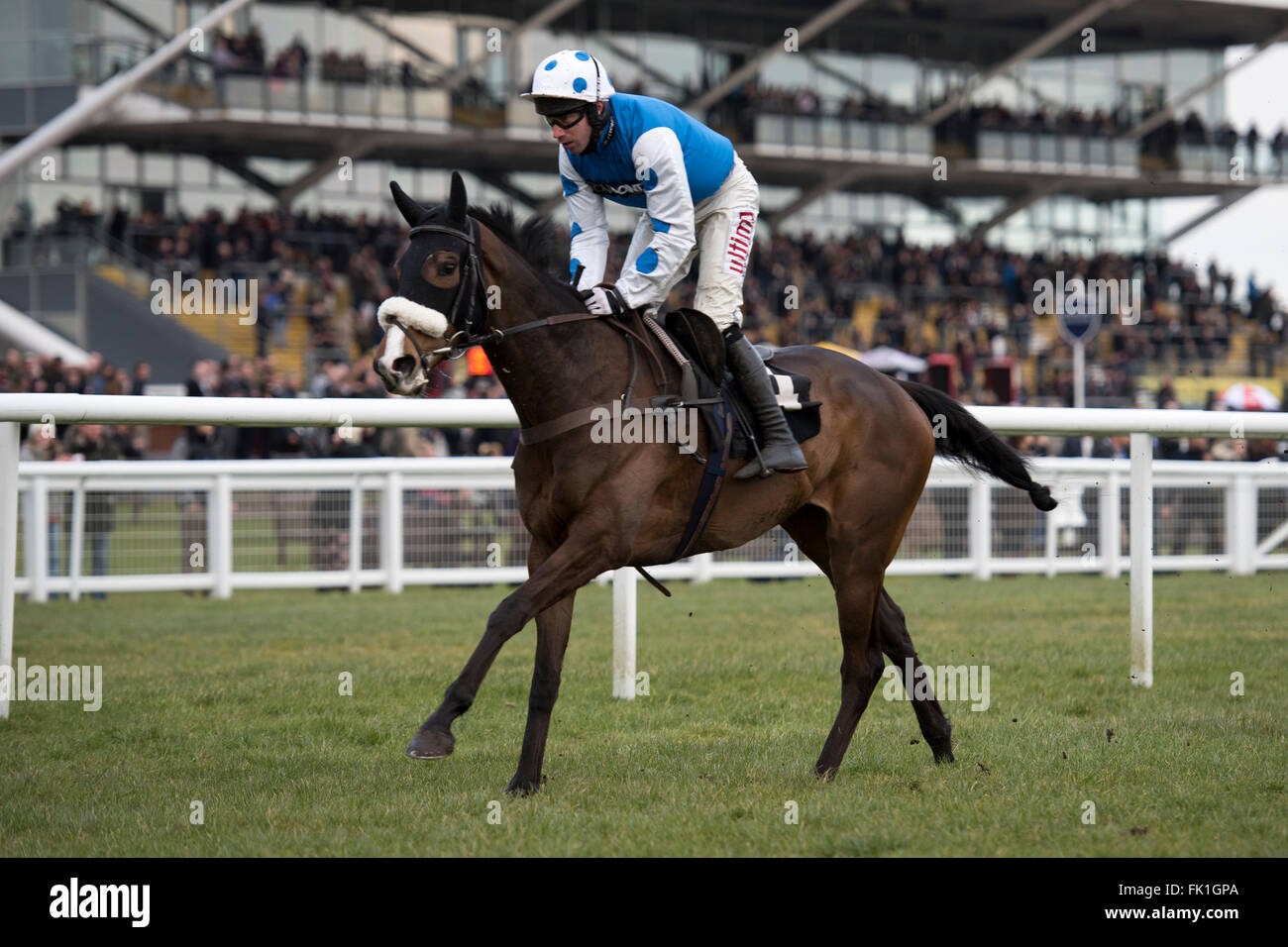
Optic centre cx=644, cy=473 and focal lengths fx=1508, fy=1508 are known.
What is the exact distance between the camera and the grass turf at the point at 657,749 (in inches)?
162

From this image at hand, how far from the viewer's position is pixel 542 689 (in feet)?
15.9

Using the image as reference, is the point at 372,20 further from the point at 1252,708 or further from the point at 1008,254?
the point at 1252,708

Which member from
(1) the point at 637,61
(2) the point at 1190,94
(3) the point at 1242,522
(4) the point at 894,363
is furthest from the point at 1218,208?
(3) the point at 1242,522

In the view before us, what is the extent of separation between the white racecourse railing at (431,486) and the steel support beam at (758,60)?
22880 mm

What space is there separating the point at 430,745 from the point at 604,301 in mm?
1572

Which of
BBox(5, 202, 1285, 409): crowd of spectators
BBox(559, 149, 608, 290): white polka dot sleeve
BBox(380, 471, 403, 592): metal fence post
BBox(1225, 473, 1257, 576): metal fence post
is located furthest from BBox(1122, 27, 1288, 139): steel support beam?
BBox(559, 149, 608, 290): white polka dot sleeve

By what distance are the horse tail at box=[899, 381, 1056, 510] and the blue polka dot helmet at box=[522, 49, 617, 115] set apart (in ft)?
6.12

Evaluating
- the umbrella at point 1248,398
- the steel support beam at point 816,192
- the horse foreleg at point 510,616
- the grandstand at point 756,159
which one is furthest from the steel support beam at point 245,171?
the horse foreleg at point 510,616

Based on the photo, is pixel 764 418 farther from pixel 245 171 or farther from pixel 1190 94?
pixel 1190 94

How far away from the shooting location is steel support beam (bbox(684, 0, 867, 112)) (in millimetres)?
35000

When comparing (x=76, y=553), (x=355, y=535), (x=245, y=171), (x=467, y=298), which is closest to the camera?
(x=467, y=298)

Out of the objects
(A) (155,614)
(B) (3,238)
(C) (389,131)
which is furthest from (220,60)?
(A) (155,614)

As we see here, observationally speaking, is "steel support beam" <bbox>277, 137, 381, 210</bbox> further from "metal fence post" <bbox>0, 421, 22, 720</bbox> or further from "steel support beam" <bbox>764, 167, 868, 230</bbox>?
"metal fence post" <bbox>0, 421, 22, 720</bbox>

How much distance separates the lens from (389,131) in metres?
31.5
